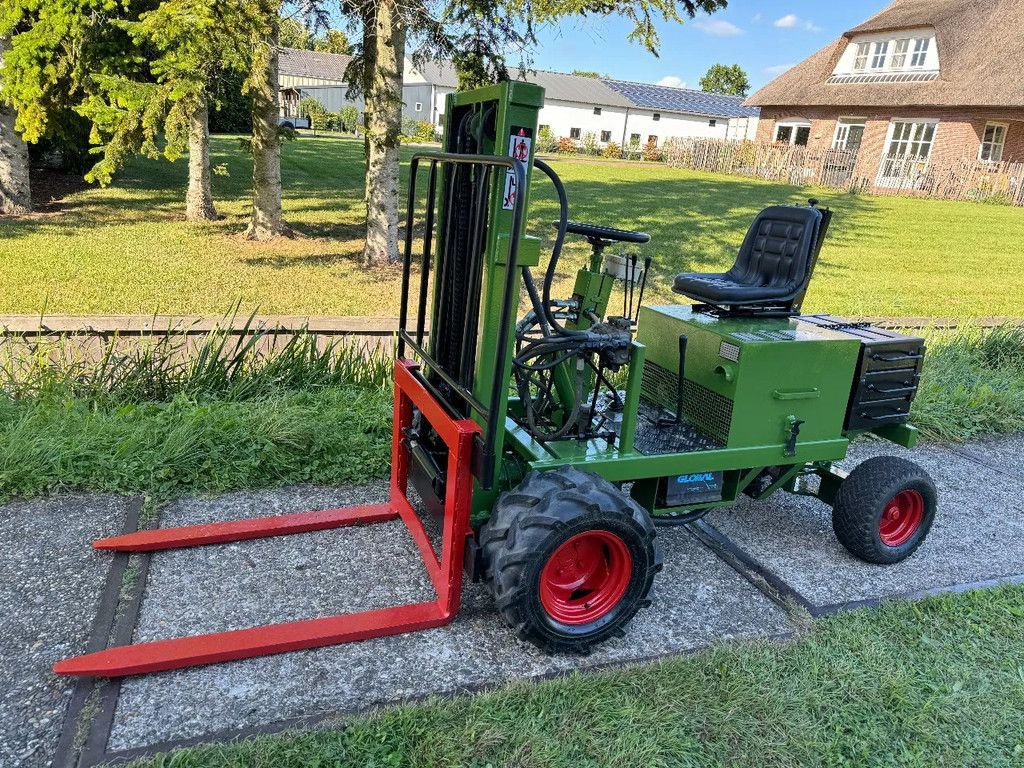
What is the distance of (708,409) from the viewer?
3859mm

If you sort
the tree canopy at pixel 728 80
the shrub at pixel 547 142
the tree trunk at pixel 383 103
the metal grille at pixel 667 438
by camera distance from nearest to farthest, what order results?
the metal grille at pixel 667 438 < the tree trunk at pixel 383 103 < the shrub at pixel 547 142 < the tree canopy at pixel 728 80

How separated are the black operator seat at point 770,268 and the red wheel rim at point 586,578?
1485 mm

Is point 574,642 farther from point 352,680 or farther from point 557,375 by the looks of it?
point 557,375

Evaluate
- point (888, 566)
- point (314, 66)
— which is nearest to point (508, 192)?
point (888, 566)

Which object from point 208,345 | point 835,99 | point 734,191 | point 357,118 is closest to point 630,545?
point 208,345

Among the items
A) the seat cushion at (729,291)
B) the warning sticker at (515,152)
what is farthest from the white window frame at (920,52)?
the warning sticker at (515,152)

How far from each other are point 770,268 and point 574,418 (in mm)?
1642

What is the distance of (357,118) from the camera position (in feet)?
147

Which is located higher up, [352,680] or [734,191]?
[734,191]

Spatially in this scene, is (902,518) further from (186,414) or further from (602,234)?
(186,414)

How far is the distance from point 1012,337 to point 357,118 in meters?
41.9

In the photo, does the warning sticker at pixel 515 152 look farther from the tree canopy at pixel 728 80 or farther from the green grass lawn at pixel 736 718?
the tree canopy at pixel 728 80

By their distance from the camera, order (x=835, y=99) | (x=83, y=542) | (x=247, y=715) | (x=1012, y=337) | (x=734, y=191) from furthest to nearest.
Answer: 1. (x=835, y=99)
2. (x=734, y=191)
3. (x=1012, y=337)
4. (x=83, y=542)
5. (x=247, y=715)

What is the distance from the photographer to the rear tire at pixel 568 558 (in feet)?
9.91
